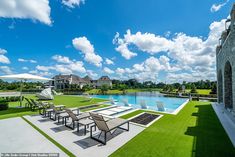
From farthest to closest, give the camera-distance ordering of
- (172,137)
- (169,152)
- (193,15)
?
1. (193,15)
2. (172,137)
3. (169,152)

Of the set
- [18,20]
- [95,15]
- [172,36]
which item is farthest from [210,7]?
[18,20]

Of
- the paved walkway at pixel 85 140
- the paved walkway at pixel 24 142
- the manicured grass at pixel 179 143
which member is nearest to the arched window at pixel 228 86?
the manicured grass at pixel 179 143

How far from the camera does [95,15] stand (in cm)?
1551

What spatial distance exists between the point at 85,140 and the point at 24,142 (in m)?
1.97

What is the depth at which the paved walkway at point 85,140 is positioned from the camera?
11.6 feet

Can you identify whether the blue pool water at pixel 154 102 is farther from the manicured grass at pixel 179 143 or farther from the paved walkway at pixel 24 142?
the paved walkway at pixel 24 142

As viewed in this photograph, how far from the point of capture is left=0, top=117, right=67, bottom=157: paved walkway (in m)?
3.61

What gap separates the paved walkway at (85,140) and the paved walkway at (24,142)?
1.07ft

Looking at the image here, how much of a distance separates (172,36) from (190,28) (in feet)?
7.47

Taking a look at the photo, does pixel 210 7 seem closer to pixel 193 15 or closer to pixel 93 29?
pixel 193 15

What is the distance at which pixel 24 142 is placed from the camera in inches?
161

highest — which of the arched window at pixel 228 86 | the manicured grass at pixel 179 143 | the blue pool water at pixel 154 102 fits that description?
the arched window at pixel 228 86

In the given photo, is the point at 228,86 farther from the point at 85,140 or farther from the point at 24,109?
the point at 24,109

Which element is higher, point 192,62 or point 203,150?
point 192,62
